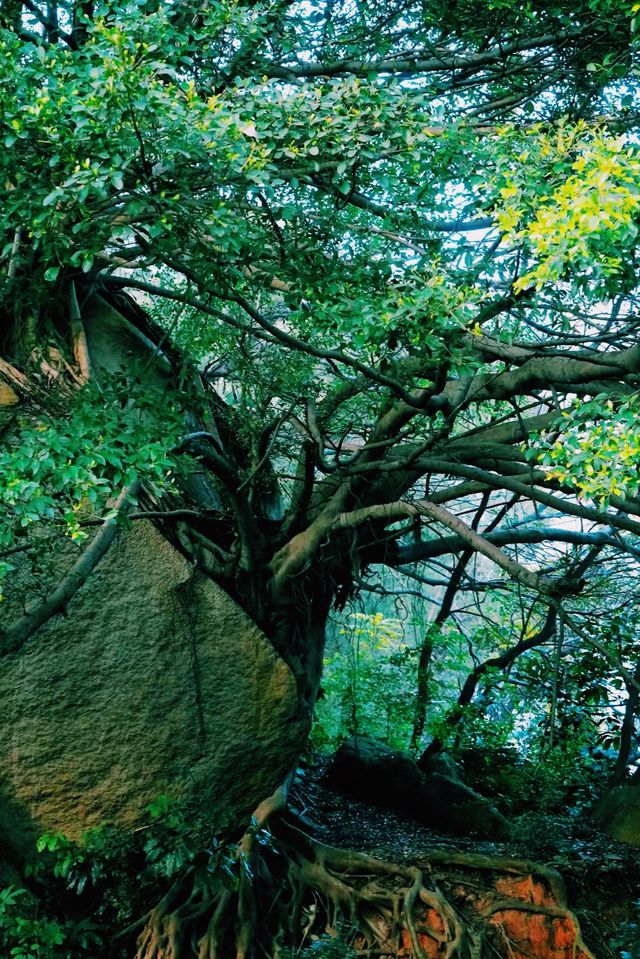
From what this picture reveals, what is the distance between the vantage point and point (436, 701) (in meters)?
10.5

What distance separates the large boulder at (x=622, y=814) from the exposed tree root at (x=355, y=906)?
1.19 m

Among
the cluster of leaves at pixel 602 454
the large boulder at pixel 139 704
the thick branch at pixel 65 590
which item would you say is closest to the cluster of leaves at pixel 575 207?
the cluster of leaves at pixel 602 454

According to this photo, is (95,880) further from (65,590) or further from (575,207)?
(575,207)

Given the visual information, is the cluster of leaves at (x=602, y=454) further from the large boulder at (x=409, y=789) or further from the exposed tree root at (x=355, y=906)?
the large boulder at (x=409, y=789)

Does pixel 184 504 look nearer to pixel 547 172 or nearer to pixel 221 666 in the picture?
pixel 221 666

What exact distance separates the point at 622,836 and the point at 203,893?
9.70ft

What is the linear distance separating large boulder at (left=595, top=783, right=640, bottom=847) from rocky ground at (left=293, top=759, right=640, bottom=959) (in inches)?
3.8

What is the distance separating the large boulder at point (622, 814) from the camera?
6.62 m

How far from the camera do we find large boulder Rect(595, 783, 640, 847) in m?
6.62

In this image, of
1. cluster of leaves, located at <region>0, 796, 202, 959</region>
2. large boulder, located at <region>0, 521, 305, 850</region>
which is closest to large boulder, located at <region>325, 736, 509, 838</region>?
large boulder, located at <region>0, 521, 305, 850</region>

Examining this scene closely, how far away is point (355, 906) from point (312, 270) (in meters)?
Result: 3.56

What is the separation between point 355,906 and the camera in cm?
557

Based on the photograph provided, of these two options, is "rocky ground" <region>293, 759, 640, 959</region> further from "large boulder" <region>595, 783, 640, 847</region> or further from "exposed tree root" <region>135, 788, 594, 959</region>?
"exposed tree root" <region>135, 788, 594, 959</region>

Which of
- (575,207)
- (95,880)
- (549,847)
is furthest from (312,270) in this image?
(549,847)
